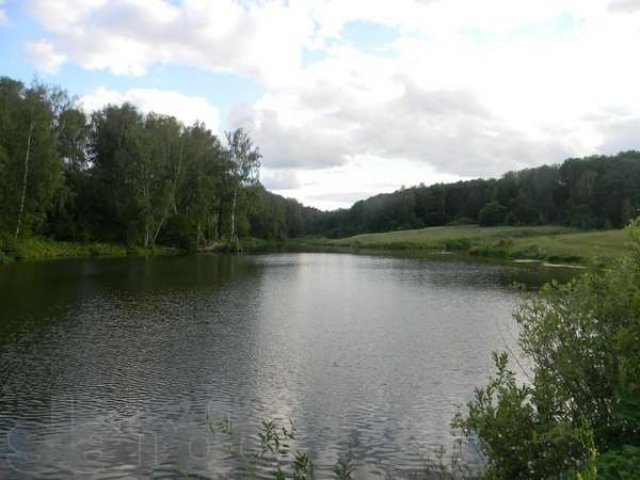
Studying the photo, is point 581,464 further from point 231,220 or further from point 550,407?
point 231,220

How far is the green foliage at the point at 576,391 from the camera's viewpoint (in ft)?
23.4

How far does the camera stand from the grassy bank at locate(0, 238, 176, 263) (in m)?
54.3

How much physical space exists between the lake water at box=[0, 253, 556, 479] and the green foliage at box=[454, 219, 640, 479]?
3171mm

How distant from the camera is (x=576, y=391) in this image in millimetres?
8039

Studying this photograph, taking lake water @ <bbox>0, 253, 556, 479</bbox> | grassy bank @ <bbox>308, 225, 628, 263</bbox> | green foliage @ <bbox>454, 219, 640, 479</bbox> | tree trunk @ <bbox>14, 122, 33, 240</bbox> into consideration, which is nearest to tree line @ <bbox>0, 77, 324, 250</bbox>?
tree trunk @ <bbox>14, 122, 33, 240</bbox>

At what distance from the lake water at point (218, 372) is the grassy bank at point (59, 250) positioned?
929 inches

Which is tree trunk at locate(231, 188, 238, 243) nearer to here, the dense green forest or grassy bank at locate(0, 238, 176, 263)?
the dense green forest

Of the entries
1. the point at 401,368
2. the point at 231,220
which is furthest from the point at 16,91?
the point at 401,368

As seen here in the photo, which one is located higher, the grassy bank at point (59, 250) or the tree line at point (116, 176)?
the tree line at point (116, 176)

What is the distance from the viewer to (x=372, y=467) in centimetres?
1016

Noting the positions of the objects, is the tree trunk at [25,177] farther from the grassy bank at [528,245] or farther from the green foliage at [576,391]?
the green foliage at [576,391]

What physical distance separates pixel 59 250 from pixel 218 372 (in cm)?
5444

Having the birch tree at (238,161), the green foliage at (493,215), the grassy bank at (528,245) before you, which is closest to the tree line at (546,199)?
the green foliage at (493,215)

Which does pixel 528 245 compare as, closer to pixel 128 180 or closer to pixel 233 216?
pixel 233 216
